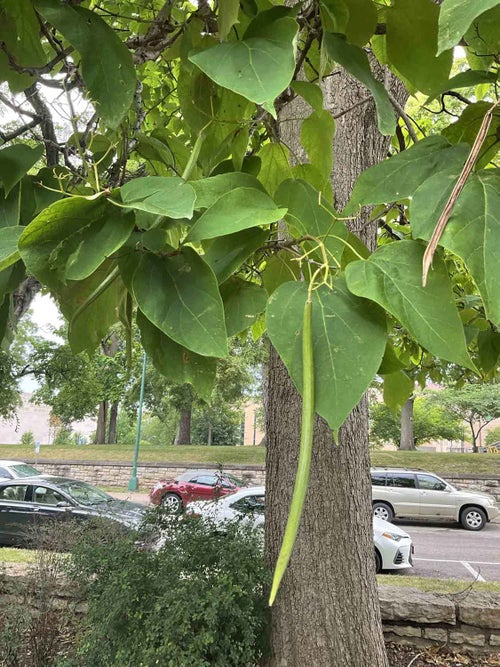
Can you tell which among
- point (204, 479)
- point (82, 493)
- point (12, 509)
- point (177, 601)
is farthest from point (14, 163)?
point (204, 479)

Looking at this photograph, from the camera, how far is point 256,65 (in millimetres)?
531

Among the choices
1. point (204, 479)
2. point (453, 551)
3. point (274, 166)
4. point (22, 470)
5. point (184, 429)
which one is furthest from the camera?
point (184, 429)

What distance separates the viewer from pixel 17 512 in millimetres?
8977

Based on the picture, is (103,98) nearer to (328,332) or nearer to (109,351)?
(328,332)

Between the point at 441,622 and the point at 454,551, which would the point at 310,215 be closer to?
the point at 441,622

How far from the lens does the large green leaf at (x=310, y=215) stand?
694 millimetres

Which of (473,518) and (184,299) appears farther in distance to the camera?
(473,518)

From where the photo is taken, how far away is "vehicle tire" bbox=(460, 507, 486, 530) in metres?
13.3

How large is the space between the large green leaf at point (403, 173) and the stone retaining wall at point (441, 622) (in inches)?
149

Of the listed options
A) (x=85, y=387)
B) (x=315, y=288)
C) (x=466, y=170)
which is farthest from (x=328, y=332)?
(x=85, y=387)

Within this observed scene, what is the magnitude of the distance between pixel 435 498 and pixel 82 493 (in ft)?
28.7

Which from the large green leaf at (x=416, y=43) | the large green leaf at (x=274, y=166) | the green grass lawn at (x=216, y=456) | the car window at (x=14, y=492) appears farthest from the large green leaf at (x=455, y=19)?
the green grass lawn at (x=216, y=456)

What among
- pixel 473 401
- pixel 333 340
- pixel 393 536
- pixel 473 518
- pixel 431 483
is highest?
pixel 473 401

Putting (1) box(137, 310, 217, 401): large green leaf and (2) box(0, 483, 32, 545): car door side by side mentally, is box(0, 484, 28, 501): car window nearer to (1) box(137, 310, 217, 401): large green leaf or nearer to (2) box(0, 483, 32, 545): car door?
(2) box(0, 483, 32, 545): car door
